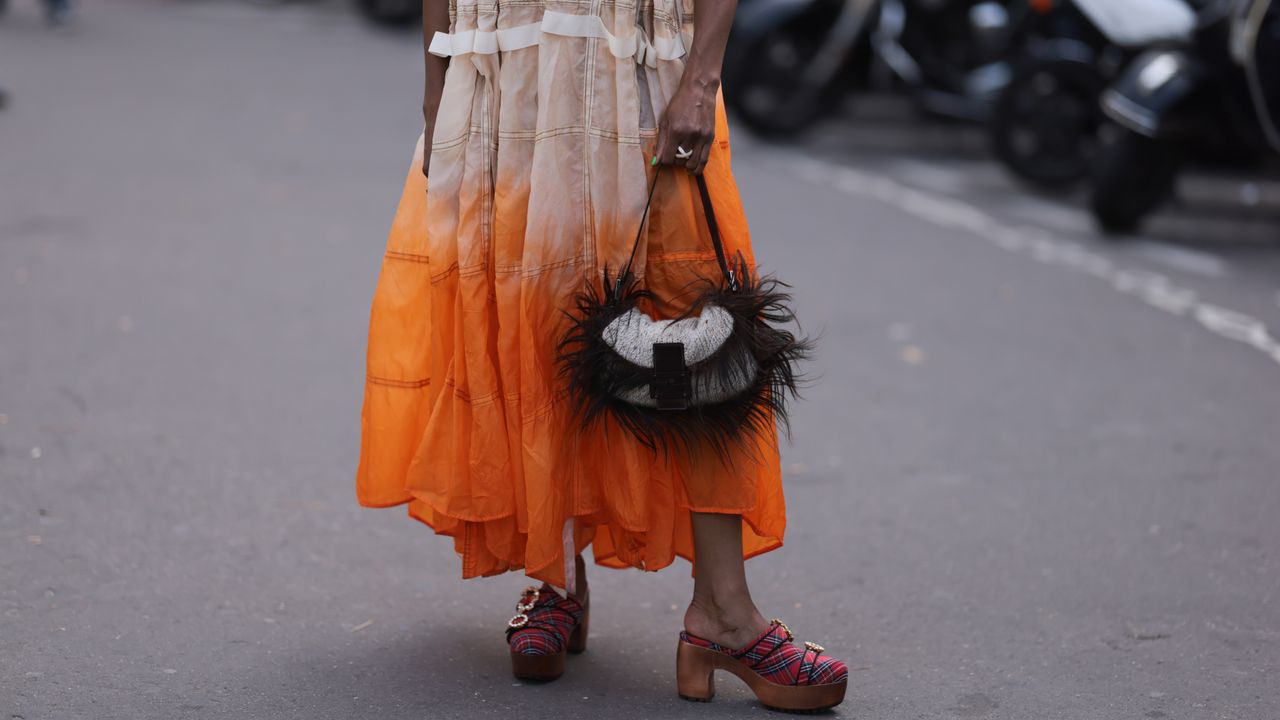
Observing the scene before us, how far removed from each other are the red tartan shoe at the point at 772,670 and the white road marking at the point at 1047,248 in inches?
131

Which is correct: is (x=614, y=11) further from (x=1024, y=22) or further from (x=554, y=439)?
(x=1024, y=22)

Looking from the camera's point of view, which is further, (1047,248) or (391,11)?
(391,11)

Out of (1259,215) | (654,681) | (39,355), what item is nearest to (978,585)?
(654,681)

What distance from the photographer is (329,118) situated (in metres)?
10.5

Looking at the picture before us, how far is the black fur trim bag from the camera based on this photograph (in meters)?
2.77

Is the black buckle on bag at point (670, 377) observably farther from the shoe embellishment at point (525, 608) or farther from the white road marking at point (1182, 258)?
the white road marking at point (1182, 258)

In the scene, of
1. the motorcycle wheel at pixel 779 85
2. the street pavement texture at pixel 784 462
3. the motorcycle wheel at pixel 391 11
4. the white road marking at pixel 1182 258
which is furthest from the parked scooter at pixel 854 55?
the motorcycle wheel at pixel 391 11

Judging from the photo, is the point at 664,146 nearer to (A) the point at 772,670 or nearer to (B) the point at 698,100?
(B) the point at 698,100

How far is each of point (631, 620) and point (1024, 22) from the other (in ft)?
22.1

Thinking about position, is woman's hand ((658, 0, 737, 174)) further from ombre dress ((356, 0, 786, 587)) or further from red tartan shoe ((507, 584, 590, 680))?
red tartan shoe ((507, 584, 590, 680))

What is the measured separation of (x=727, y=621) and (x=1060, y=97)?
20.8 feet

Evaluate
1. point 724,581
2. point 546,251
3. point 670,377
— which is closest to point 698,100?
point 546,251

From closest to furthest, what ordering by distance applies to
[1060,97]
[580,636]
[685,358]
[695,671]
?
[685,358], [695,671], [580,636], [1060,97]

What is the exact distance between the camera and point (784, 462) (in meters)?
4.61
